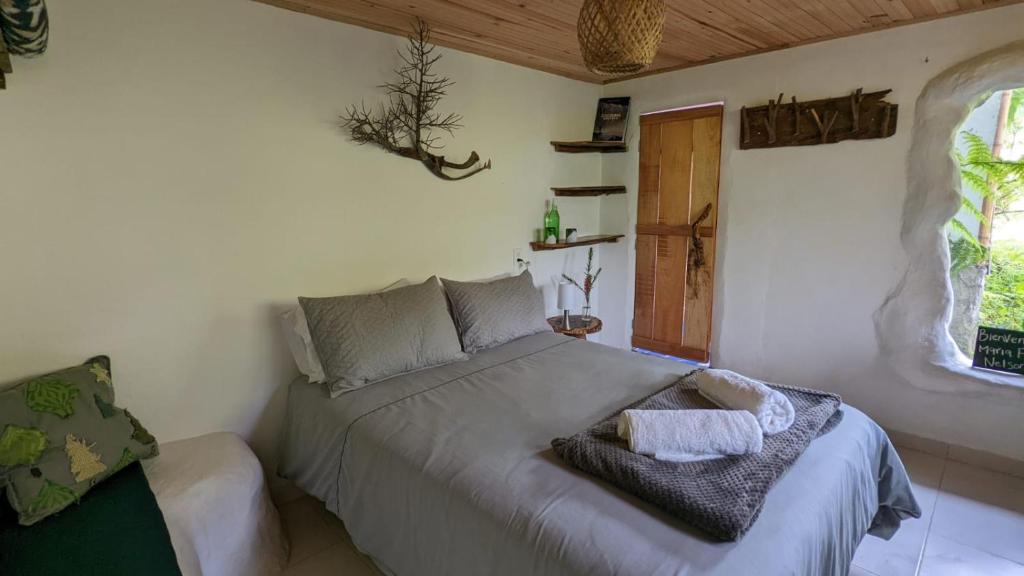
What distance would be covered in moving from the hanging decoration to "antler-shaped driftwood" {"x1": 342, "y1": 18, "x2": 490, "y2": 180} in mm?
1125

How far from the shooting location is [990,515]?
2.20 meters

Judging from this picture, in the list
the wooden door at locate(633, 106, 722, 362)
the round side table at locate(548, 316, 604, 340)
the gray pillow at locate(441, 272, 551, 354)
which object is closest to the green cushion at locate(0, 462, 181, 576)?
the gray pillow at locate(441, 272, 551, 354)

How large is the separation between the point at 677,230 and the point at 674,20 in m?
1.51

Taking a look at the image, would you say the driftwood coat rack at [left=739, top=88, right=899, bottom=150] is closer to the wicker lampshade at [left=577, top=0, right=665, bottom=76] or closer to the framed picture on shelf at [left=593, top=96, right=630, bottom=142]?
the framed picture on shelf at [left=593, top=96, right=630, bottom=142]

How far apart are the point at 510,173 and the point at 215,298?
1.89 meters

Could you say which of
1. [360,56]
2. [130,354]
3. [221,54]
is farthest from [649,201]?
[130,354]

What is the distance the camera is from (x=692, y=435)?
148cm

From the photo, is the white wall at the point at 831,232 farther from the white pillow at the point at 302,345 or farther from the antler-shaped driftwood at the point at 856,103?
the white pillow at the point at 302,345

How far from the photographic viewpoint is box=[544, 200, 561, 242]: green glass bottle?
139 inches

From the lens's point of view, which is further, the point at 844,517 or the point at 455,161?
the point at 455,161

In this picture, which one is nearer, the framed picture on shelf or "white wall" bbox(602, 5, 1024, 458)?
"white wall" bbox(602, 5, 1024, 458)

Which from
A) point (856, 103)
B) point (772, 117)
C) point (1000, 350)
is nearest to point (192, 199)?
point (772, 117)

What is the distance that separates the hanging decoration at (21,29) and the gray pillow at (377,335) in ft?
3.89

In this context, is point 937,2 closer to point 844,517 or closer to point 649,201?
point 649,201
